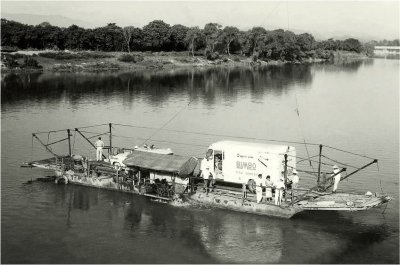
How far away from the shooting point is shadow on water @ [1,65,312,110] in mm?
77000

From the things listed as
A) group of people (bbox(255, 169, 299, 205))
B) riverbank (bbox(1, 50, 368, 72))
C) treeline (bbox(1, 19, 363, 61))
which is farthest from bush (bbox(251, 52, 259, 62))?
group of people (bbox(255, 169, 299, 205))

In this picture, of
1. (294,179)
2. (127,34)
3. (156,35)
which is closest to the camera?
(294,179)

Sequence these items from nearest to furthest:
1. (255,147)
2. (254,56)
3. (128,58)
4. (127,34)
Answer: (255,147)
(128,58)
(127,34)
(254,56)

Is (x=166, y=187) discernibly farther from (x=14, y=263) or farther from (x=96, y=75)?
(x=96, y=75)

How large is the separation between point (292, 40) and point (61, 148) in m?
153

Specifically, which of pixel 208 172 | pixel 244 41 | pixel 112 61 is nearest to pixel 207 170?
pixel 208 172

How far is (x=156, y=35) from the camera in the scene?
163 meters

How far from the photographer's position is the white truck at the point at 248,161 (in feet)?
94.5

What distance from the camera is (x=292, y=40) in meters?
185

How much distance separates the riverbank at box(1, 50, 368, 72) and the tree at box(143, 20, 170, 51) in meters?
5.68

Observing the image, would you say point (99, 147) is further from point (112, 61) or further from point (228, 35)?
point (228, 35)

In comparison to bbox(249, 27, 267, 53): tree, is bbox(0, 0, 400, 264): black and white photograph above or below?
below

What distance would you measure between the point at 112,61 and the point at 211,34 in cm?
4568

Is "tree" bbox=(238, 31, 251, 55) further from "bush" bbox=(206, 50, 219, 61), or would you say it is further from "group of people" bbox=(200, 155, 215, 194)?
"group of people" bbox=(200, 155, 215, 194)
